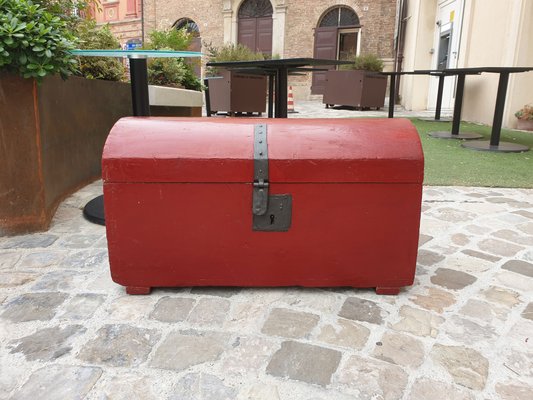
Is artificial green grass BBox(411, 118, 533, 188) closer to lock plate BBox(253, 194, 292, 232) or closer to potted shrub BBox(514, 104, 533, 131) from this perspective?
potted shrub BBox(514, 104, 533, 131)

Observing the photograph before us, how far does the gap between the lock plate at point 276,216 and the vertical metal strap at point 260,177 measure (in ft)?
0.10

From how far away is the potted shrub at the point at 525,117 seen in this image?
25.5 feet

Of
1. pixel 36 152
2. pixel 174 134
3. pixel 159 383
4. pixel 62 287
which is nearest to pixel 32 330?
pixel 62 287

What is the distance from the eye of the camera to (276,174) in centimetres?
184

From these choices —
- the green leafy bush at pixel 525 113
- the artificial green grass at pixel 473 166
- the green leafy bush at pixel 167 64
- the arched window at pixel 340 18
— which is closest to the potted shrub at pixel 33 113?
the green leafy bush at pixel 167 64

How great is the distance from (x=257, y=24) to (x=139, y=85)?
17.0 metres

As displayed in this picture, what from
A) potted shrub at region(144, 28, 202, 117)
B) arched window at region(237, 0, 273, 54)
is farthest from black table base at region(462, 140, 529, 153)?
arched window at region(237, 0, 273, 54)

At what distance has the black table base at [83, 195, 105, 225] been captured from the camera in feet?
9.57

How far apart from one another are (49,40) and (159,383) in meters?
2.01

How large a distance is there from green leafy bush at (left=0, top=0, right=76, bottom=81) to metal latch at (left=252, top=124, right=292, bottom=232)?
1350 mm

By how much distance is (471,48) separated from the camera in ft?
31.2

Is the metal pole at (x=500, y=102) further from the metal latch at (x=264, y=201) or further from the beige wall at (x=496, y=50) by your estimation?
the metal latch at (x=264, y=201)

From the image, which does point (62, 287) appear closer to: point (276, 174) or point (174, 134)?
point (174, 134)

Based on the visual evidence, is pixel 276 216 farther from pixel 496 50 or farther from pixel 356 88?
pixel 356 88
